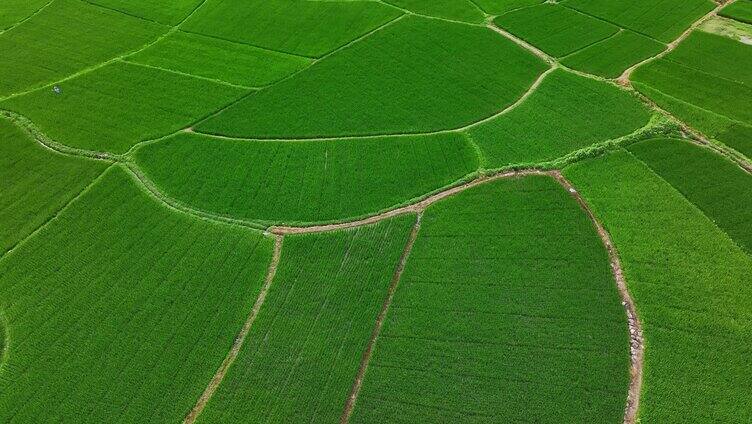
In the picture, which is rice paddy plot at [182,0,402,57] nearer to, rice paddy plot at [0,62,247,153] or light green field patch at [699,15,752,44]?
rice paddy plot at [0,62,247,153]

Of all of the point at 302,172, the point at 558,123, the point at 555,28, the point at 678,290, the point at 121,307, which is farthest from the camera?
the point at 555,28

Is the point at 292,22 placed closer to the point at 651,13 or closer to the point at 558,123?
the point at 558,123

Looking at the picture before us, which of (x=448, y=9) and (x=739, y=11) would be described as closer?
(x=739, y=11)

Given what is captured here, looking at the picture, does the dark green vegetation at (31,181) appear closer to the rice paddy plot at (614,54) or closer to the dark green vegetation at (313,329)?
the dark green vegetation at (313,329)

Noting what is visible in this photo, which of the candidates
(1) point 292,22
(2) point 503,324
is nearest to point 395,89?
(1) point 292,22

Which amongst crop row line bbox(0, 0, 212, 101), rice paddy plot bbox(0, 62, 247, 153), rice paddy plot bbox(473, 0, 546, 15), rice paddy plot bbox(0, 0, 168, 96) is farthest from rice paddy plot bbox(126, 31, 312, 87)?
rice paddy plot bbox(473, 0, 546, 15)

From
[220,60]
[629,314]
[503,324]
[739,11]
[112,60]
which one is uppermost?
[739,11]
